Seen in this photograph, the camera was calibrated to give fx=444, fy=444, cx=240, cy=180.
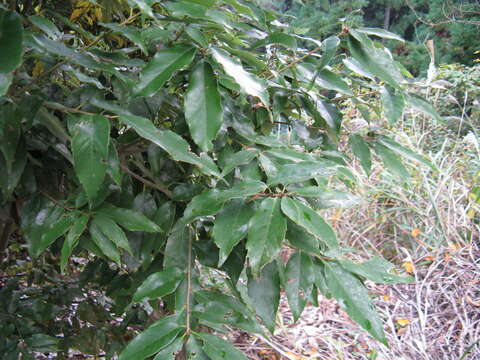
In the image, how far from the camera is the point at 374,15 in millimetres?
10609

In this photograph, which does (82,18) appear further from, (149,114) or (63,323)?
(63,323)

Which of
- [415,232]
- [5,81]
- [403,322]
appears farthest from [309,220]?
[415,232]

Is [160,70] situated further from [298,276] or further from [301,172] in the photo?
[298,276]

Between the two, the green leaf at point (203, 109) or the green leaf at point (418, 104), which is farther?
the green leaf at point (418, 104)

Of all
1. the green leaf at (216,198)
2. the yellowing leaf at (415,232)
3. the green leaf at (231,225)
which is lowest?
the yellowing leaf at (415,232)

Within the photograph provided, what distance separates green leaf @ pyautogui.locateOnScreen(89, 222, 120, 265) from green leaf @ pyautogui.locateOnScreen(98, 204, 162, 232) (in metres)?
0.02

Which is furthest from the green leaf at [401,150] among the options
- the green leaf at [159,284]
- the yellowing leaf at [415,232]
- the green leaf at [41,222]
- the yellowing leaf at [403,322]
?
the yellowing leaf at [415,232]

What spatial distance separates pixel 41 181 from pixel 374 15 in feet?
36.7

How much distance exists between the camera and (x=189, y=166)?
814 millimetres

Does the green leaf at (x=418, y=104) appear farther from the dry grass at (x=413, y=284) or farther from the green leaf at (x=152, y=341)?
the dry grass at (x=413, y=284)

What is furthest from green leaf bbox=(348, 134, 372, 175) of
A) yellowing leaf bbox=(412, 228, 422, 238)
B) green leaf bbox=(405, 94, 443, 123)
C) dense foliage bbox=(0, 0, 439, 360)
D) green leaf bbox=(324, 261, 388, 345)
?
yellowing leaf bbox=(412, 228, 422, 238)

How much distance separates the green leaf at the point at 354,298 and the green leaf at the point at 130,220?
0.25 metres

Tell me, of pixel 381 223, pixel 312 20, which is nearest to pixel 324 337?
pixel 381 223

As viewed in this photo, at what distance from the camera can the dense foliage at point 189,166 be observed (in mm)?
539
